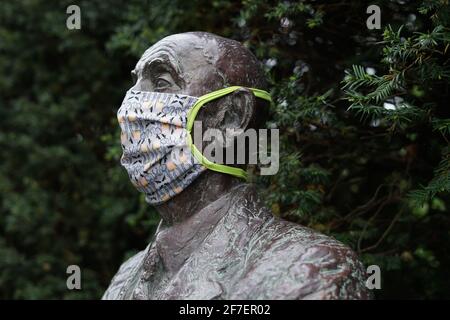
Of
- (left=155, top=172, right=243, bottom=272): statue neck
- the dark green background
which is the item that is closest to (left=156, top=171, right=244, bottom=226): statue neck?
(left=155, top=172, right=243, bottom=272): statue neck

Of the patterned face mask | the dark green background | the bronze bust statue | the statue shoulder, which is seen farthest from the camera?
the dark green background

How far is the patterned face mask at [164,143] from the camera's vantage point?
3453 millimetres

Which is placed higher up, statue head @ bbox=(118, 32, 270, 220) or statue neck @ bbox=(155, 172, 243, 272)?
statue head @ bbox=(118, 32, 270, 220)

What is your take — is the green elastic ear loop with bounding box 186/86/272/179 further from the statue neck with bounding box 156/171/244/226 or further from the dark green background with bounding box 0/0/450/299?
the dark green background with bounding box 0/0/450/299

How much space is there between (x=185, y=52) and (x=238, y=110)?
0.36 metres

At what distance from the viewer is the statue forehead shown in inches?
139

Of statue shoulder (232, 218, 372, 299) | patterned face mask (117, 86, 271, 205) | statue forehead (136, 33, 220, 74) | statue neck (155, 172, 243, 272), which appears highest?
statue forehead (136, 33, 220, 74)

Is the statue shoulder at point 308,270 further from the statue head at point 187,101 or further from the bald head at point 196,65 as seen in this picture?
the bald head at point 196,65

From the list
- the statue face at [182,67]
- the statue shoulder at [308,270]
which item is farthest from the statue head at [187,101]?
the statue shoulder at [308,270]

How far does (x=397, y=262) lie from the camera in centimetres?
461

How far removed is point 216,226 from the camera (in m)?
3.46

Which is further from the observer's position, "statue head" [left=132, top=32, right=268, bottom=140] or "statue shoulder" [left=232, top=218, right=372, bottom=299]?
"statue head" [left=132, top=32, right=268, bottom=140]
